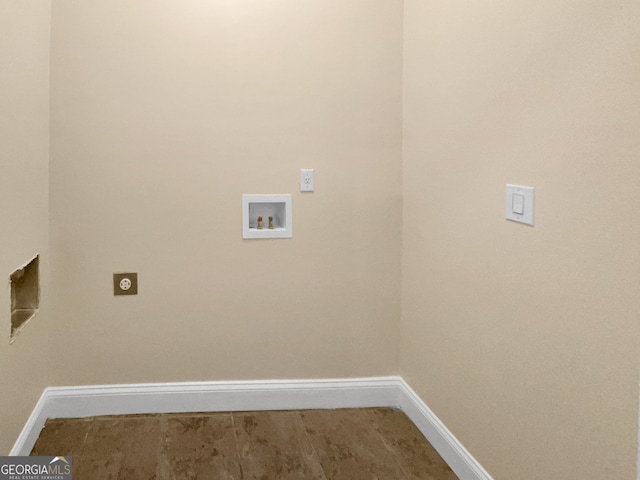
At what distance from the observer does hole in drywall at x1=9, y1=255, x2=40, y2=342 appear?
2705 millimetres

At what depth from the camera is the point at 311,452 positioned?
2.71 m

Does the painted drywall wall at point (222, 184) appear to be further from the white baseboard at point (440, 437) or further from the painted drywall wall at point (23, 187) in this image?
the white baseboard at point (440, 437)

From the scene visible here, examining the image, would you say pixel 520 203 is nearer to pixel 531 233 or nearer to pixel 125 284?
pixel 531 233

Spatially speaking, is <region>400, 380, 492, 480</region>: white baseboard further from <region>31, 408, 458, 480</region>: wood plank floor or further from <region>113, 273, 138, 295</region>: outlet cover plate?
<region>113, 273, 138, 295</region>: outlet cover plate

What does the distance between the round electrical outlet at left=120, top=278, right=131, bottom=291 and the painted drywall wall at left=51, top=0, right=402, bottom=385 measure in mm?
54

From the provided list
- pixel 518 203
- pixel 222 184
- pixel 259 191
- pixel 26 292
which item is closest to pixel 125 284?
pixel 26 292

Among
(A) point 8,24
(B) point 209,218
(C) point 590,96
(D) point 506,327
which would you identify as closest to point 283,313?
(B) point 209,218

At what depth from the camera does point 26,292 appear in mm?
2781

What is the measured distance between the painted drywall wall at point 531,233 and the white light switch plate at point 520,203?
30mm

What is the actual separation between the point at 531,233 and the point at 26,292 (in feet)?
6.34

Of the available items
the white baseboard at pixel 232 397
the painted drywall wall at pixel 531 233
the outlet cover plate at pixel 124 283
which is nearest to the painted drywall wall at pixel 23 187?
the white baseboard at pixel 232 397

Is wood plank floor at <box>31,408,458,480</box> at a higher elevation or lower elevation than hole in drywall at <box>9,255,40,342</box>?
lower

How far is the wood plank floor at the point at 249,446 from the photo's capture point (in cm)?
254

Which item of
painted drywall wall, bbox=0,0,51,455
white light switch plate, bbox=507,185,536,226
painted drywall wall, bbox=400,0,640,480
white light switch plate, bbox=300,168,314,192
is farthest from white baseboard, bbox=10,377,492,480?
white light switch plate, bbox=507,185,536,226
